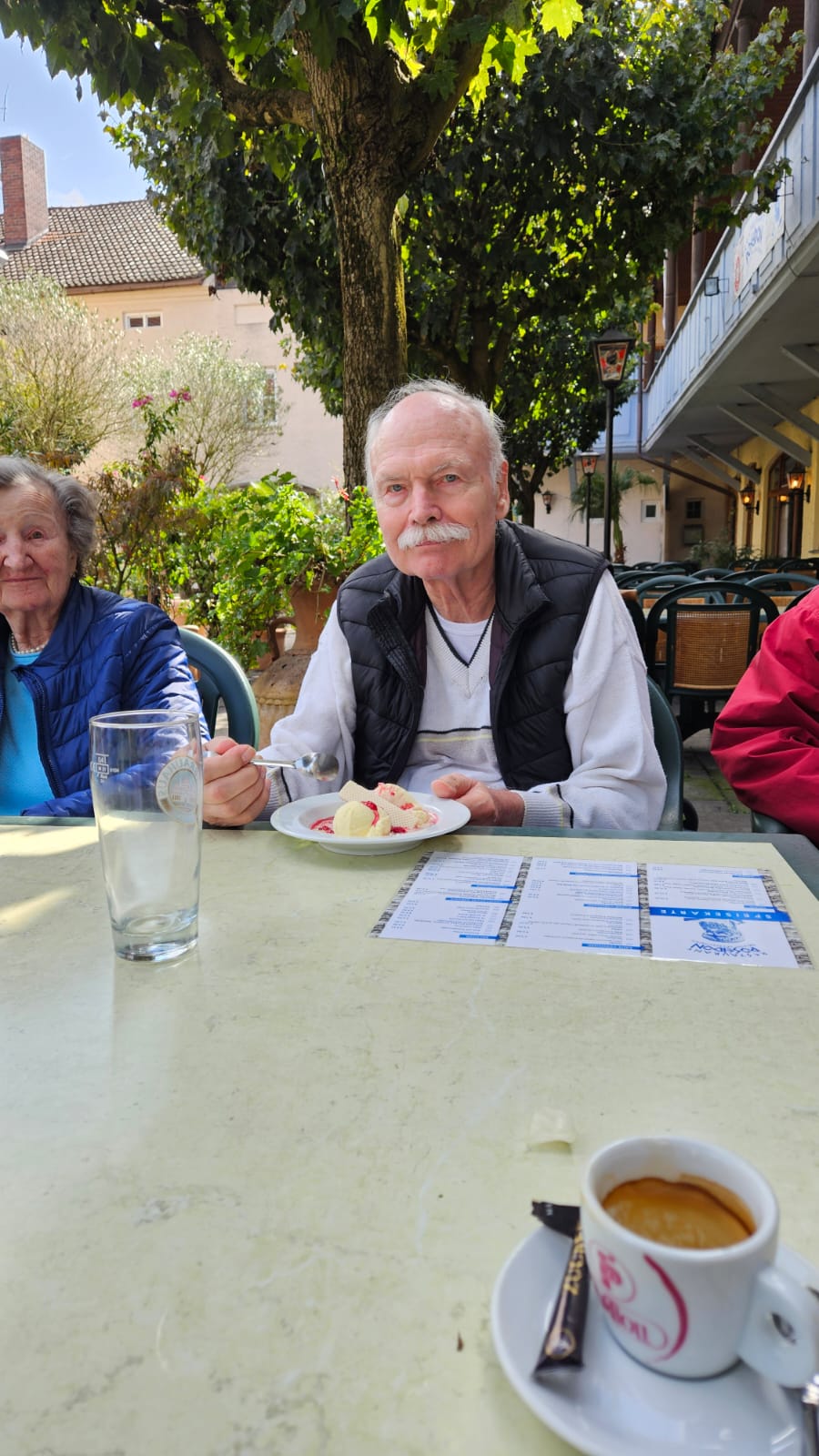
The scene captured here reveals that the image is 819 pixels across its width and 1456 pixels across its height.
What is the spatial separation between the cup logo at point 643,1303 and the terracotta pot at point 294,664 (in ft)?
12.5

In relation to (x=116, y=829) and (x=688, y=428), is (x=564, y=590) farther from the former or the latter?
(x=688, y=428)

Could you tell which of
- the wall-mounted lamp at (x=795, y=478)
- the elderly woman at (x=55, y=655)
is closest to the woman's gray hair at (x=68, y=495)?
the elderly woman at (x=55, y=655)

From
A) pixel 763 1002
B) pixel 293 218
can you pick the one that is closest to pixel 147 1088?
pixel 763 1002

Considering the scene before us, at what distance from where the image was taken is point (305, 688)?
6.87 feet

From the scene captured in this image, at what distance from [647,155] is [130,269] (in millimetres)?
24039

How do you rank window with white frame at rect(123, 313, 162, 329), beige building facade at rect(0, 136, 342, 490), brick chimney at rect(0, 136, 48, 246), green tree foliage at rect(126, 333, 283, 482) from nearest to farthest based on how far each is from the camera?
green tree foliage at rect(126, 333, 283, 482)
beige building facade at rect(0, 136, 342, 490)
window with white frame at rect(123, 313, 162, 329)
brick chimney at rect(0, 136, 48, 246)

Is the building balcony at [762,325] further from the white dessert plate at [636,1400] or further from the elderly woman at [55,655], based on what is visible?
the white dessert plate at [636,1400]

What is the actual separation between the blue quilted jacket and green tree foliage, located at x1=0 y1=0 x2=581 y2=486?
8.72 ft

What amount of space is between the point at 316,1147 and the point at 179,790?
43 cm

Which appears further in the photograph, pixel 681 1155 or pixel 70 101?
pixel 70 101

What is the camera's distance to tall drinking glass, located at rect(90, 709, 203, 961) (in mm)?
958

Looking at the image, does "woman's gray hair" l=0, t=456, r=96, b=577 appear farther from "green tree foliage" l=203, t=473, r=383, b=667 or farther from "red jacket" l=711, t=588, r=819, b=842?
"green tree foliage" l=203, t=473, r=383, b=667

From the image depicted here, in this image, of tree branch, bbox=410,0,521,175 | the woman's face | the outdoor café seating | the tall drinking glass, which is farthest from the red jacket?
tree branch, bbox=410,0,521,175

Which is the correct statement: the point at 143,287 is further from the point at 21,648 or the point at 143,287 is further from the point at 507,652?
the point at 507,652
